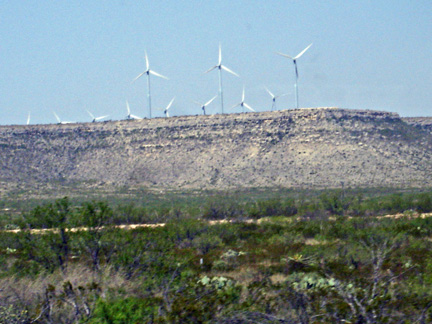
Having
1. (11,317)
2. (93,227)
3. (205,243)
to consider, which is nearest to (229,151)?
(205,243)

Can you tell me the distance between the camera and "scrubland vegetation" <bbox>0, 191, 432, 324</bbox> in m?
8.15

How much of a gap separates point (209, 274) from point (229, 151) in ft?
216

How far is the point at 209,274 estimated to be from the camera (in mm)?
15062

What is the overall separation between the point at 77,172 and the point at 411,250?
69.2m

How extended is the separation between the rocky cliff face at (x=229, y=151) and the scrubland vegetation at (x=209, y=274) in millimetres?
47529

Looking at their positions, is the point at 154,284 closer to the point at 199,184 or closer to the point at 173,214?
the point at 173,214

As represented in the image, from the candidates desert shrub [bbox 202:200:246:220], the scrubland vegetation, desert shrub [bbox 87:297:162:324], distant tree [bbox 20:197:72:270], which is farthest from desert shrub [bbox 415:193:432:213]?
desert shrub [bbox 87:297:162:324]

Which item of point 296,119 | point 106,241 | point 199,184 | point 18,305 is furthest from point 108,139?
point 18,305

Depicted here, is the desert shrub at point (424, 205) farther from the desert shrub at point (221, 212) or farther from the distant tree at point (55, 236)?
the distant tree at point (55, 236)

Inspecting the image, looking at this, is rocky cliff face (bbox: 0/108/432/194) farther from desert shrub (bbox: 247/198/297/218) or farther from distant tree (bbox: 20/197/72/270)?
distant tree (bbox: 20/197/72/270)

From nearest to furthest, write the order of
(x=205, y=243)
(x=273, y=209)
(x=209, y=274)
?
1. (x=209, y=274)
2. (x=205, y=243)
3. (x=273, y=209)

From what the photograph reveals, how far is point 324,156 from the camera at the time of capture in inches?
2955

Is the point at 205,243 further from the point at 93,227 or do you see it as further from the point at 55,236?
the point at 55,236

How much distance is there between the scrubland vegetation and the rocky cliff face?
156 feet
